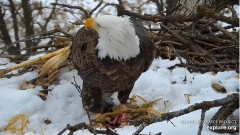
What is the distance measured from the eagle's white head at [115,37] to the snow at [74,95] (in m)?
0.60

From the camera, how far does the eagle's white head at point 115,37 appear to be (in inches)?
91.4

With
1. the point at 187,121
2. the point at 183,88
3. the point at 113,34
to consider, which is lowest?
the point at 183,88

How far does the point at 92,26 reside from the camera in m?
2.33

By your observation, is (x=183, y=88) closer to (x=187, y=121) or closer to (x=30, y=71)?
(x=187, y=121)

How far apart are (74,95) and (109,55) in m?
0.93

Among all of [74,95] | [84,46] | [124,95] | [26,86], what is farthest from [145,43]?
[26,86]

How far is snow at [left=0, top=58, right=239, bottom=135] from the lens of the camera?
2922mm

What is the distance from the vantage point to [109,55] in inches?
99.0

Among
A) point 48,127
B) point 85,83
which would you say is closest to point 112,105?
point 85,83

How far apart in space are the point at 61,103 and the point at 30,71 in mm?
573

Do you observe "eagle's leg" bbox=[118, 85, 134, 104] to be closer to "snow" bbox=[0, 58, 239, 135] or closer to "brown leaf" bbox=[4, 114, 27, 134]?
"snow" bbox=[0, 58, 239, 135]

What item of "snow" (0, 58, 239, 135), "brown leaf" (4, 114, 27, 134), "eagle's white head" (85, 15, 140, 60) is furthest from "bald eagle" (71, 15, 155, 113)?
"brown leaf" (4, 114, 27, 134)

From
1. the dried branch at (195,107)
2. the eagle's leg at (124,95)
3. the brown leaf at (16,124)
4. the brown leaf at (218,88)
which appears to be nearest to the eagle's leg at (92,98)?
the eagle's leg at (124,95)

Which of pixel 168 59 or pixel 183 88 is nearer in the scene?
pixel 183 88
